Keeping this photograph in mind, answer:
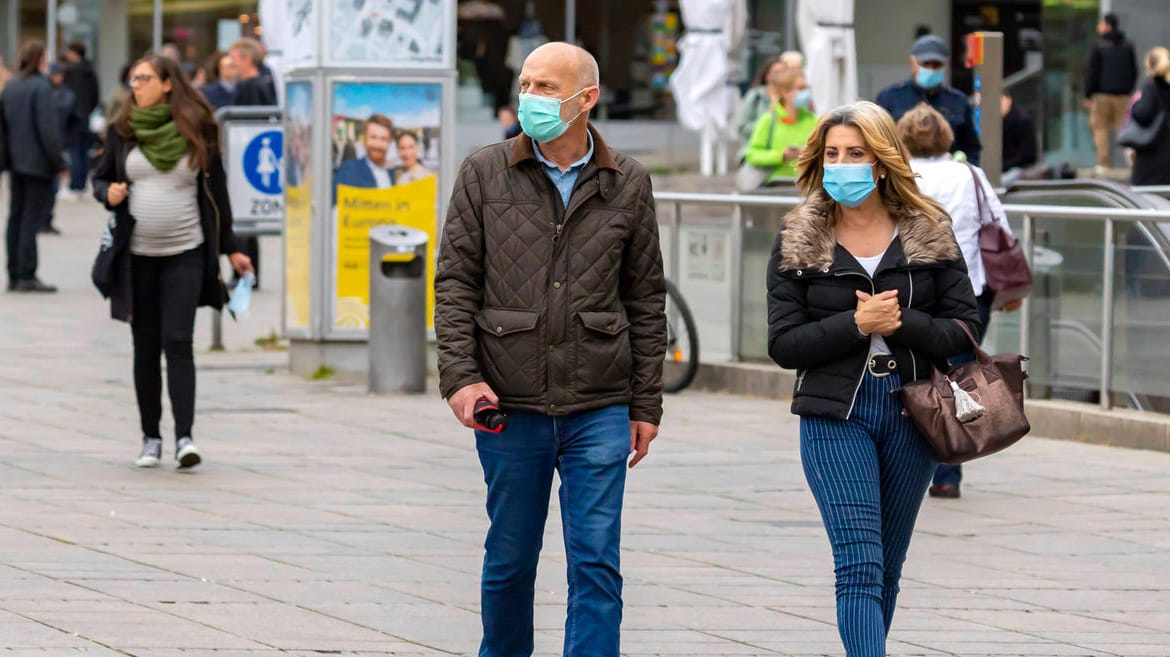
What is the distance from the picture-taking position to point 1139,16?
2489 centimetres

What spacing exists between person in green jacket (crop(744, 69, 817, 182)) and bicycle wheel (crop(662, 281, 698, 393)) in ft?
9.04

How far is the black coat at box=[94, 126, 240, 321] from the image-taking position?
28.4 ft

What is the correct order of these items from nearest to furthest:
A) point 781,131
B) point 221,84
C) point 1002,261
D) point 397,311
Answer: point 1002,261 → point 397,311 → point 781,131 → point 221,84

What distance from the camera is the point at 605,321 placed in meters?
4.90

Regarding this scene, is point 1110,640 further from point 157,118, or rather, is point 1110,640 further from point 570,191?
point 157,118

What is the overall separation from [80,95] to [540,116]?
21.9 meters

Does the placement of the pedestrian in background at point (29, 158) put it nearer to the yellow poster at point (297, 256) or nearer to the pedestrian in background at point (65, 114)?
the pedestrian in background at point (65, 114)

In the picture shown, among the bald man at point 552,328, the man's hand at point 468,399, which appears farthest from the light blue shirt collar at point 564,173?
the man's hand at point 468,399

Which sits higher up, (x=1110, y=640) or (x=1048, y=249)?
(x=1048, y=249)

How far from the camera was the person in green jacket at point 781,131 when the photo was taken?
14680 millimetres

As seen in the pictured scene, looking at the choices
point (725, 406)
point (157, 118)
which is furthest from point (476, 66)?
A: point (157, 118)

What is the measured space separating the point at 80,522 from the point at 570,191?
343 cm

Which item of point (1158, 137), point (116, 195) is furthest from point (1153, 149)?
point (116, 195)

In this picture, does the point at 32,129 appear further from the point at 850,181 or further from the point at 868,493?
the point at 868,493
